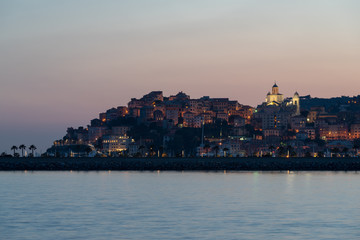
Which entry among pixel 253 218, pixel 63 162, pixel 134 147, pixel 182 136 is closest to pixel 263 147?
pixel 182 136

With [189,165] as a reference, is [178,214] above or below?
below

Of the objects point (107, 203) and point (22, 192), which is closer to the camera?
point (107, 203)

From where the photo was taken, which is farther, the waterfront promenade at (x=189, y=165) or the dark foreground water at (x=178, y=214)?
the waterfront promenade at (x=189, y=165)

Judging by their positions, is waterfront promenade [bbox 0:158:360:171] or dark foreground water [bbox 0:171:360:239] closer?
dark foreground water [bbox 0:171:360:239]

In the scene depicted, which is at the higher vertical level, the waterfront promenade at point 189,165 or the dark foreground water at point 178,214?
the waterfront promenade at point 189,165

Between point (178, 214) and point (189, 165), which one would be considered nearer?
point (178, 214)

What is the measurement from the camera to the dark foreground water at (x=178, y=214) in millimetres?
29250

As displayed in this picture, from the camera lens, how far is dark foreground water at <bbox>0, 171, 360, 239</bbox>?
96.0 feet

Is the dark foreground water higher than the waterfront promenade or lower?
lower

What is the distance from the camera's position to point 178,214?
3641 centimetres

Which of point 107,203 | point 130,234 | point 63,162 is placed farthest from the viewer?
point 63,162

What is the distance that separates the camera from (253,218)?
3491 centimetres

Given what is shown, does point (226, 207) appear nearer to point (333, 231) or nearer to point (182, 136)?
Answer: point (333, 231)

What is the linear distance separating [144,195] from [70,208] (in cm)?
1117
